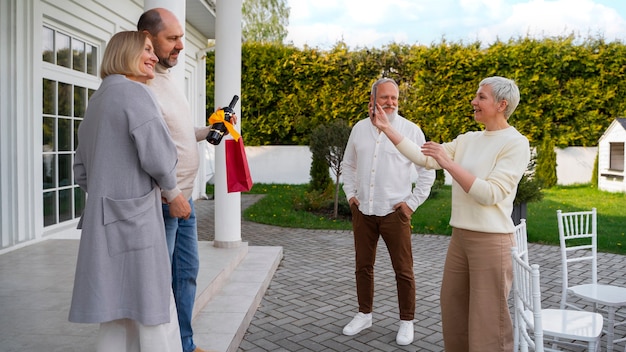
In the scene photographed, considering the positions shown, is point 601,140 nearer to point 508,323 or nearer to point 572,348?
point 572,348

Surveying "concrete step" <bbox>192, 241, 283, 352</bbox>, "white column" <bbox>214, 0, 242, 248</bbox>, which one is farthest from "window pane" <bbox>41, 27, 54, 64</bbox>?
"concrete step" <bbox>192, 241, 283, 352</bbox>

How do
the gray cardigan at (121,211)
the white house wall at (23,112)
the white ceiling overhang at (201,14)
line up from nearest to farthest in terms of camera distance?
the gray cardigan at (121,211) → the white house wall at (23,112) → the white ceiling overhang at (201,14)

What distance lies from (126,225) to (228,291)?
2.76 m

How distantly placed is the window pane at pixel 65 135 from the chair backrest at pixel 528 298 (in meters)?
5.67

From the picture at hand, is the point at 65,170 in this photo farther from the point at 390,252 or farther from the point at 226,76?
the point at 390,252

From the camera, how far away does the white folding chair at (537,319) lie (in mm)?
2279

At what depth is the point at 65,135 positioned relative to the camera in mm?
6535

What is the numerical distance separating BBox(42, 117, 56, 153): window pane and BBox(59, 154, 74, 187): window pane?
0.27 m

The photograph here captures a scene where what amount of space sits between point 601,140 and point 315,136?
902 centimetres

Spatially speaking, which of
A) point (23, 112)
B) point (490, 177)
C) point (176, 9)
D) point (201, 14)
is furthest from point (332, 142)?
point (490, 177)

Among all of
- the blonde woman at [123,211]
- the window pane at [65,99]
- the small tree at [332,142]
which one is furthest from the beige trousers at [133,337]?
the small tree at [332,142]

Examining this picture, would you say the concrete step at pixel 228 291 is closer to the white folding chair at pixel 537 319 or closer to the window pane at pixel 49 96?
the white folding chair at pixel 537 319

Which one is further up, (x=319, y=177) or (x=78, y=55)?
(x=78, y=55)

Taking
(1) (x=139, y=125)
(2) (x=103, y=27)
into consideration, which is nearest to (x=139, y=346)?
(1) (x=139, y=125)
